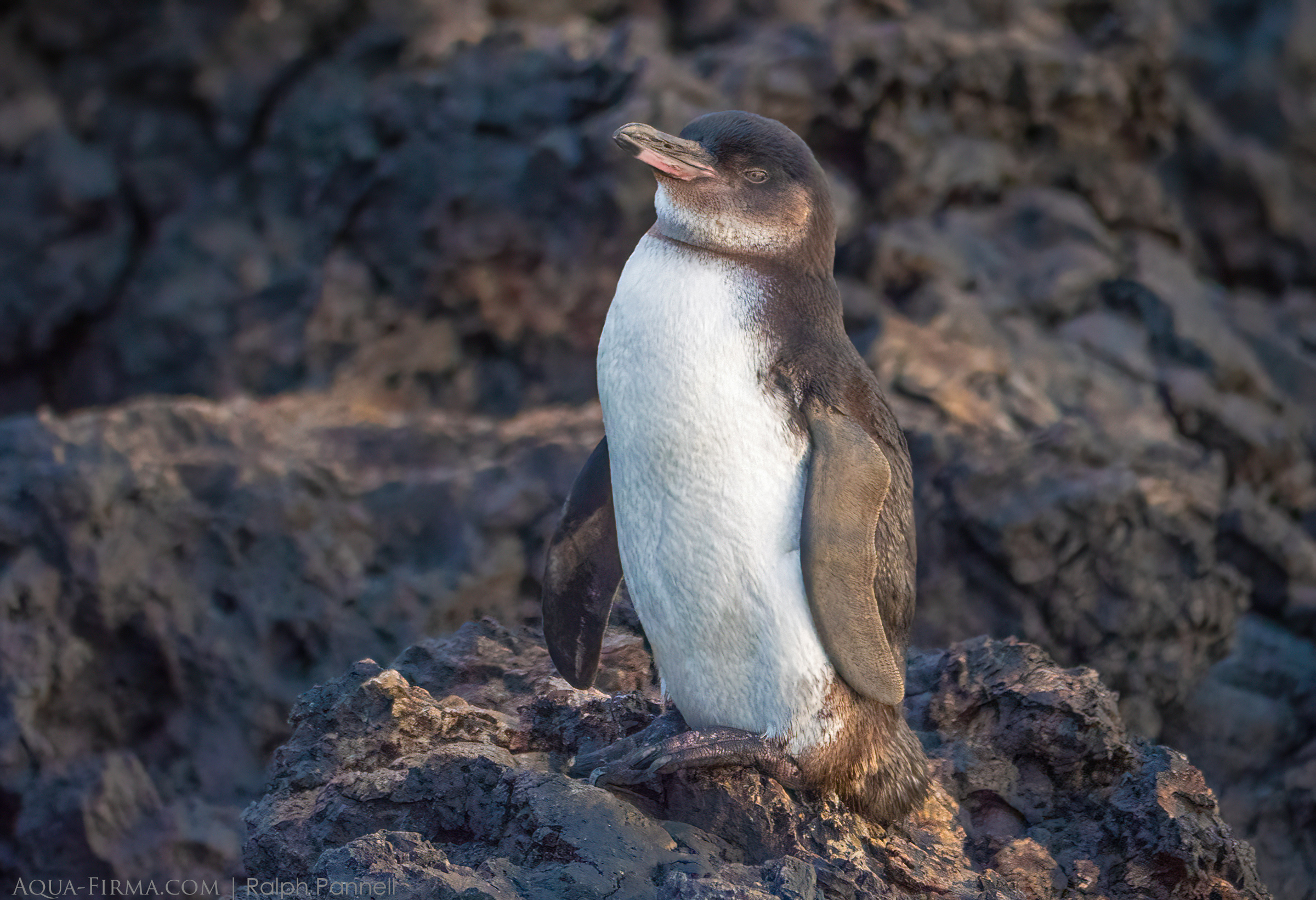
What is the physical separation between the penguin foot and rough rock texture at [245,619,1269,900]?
37 mm

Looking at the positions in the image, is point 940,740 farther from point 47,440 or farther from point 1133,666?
point 47,440

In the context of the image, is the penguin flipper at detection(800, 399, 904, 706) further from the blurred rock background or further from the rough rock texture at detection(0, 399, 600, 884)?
the rough rock texture at detection(0, 399, 600, 884)

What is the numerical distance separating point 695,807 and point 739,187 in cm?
133

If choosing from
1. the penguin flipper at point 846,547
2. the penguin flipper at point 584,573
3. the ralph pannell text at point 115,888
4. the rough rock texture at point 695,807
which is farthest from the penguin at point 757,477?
the ralph pannell text at point 115,888

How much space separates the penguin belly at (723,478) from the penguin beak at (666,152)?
0.17 metres

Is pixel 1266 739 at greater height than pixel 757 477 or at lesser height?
lesser

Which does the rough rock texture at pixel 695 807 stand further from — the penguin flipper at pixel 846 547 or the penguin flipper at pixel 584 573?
the penguin flipper at pixel 846 547

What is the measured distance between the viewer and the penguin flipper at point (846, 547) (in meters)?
2.51

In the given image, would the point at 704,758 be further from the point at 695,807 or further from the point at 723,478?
the point at 723,478

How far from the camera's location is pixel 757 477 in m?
2.58

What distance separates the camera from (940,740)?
3.14m

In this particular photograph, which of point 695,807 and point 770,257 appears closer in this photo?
point 695,807

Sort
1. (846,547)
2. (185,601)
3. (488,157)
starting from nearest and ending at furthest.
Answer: (846,547)
(185,601)
(488,157)

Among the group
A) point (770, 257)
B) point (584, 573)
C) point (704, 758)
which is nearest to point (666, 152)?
point (770, 257)
